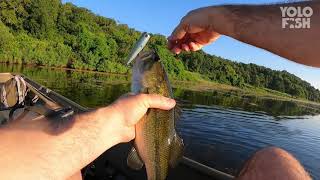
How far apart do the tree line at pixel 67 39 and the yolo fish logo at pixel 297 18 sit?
52.0m

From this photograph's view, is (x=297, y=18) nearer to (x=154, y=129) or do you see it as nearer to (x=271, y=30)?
(x=271, y=30)

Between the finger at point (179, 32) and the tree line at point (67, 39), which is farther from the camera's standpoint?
the tree line at point (67, 39)

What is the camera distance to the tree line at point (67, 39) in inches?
2729

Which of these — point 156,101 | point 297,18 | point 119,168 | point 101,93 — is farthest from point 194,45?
point 101,93

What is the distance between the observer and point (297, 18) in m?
2.39

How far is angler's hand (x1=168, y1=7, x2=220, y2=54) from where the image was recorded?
291 cm

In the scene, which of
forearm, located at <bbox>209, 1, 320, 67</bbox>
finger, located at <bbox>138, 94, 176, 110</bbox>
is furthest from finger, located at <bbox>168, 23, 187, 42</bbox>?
finger, located at <bbox>138, 94, 176, 110</bbox>

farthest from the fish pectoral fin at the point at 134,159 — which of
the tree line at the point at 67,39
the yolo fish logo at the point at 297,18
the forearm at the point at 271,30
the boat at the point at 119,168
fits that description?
the tree line at the point at 67,39

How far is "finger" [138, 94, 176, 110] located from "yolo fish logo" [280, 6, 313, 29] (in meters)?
0.91

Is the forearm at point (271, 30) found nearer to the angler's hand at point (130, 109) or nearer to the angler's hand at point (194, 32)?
the angler's hand at point (194, 32)

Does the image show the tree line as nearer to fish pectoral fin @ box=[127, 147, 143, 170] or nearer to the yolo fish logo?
fish pectoral fin @ box=[127, 147, 143, 170]

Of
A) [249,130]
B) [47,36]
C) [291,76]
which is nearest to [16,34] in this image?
[47,36]

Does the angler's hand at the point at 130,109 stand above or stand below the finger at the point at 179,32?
below

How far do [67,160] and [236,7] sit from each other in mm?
1508
